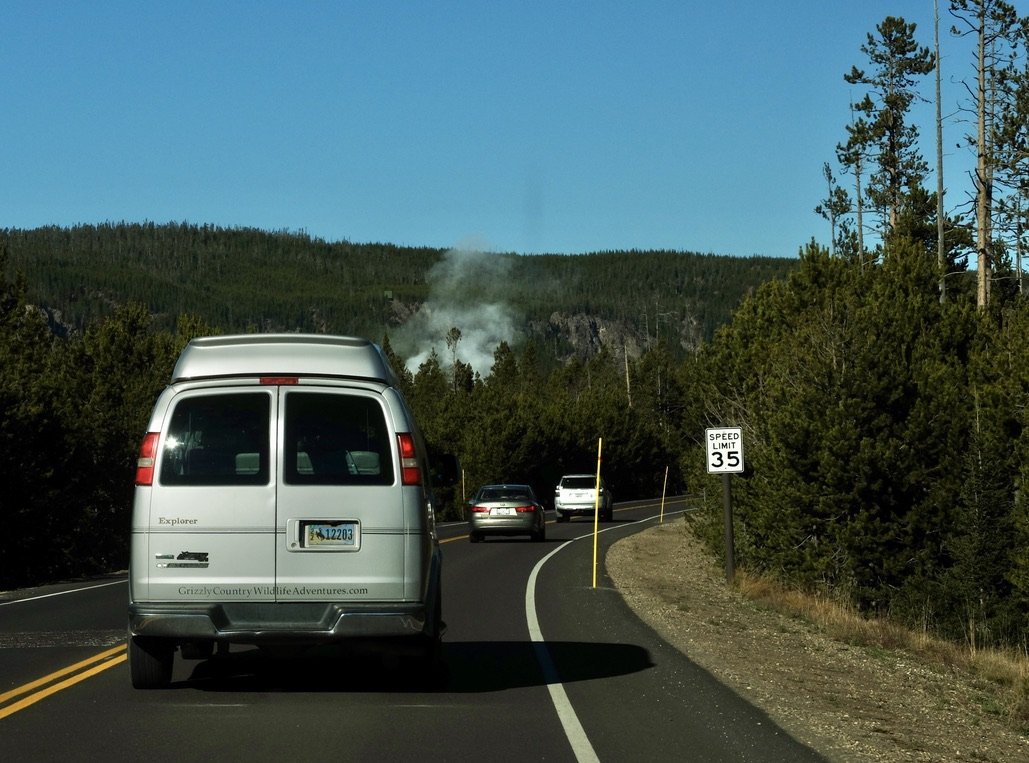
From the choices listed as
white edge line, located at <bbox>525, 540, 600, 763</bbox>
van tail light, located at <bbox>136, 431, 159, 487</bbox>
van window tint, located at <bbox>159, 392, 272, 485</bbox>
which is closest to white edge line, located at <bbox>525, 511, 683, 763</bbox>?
white edge line, located at <bbox>525, 540, 600, 763</bbox>

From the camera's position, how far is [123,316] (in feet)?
229

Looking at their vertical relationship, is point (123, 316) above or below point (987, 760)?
above

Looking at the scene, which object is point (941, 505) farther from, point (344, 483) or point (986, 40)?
point (344, 483)

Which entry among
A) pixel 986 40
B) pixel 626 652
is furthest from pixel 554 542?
pixel 626 652

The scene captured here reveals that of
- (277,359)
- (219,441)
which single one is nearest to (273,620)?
(219,441)

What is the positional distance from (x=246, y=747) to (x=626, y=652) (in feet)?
20.2

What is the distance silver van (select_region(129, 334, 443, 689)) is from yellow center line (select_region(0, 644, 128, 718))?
1.18 m

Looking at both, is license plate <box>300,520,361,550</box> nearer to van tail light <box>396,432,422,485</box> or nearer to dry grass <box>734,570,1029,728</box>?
van tail light <box>396,432,422,485</box>

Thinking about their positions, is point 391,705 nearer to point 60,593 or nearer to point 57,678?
point 57,678

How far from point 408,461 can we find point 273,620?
58.2 inches

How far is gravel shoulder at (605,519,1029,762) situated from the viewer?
30.3ft

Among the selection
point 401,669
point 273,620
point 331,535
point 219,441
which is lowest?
point 401,669

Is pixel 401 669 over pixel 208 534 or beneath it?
beneath

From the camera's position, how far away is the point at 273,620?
9609 millimetres
